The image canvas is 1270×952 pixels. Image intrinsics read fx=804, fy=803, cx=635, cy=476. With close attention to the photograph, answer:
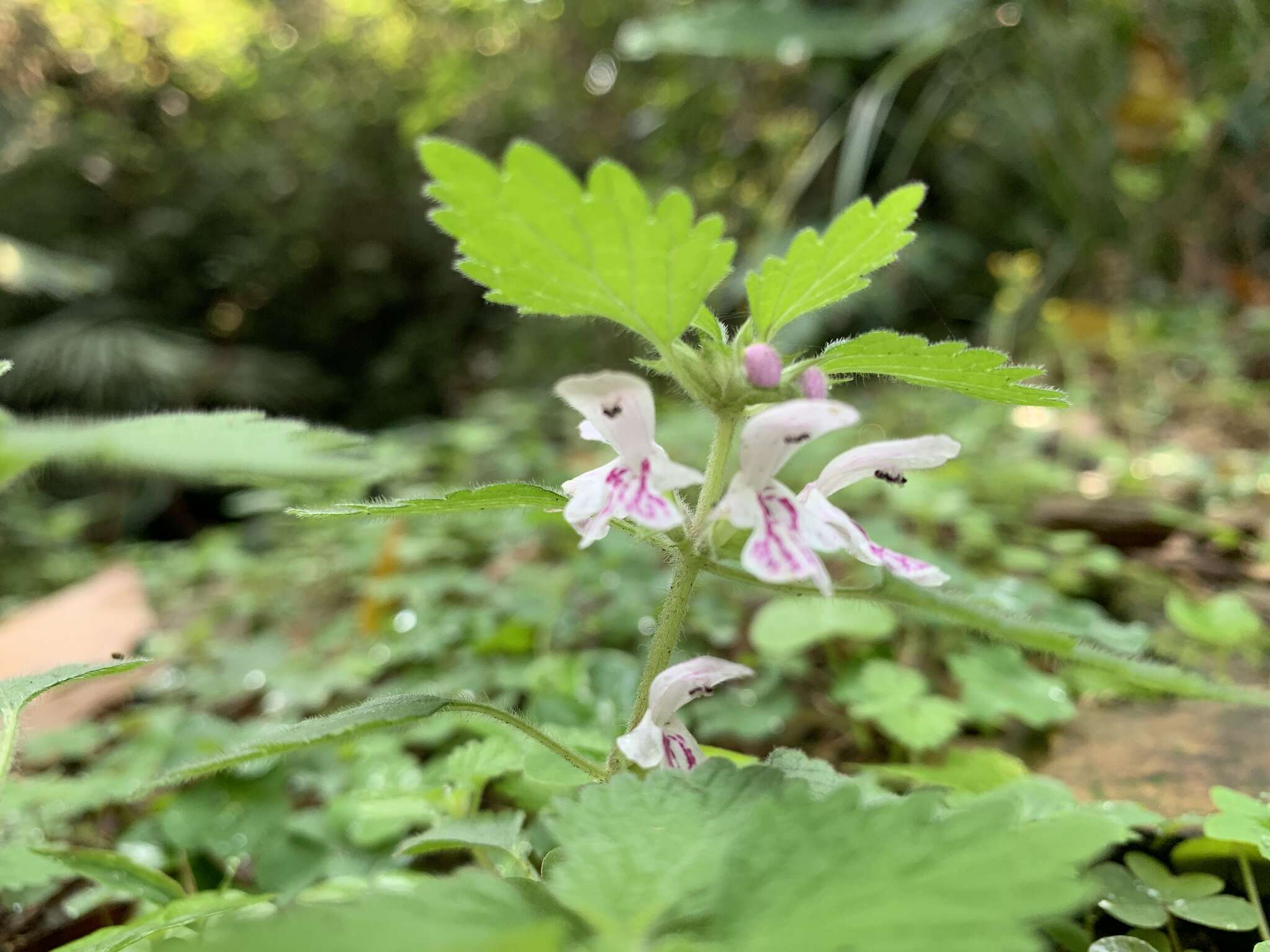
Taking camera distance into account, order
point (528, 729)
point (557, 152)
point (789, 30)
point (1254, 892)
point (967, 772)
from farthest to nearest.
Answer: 1. point (557, 152)
2. point (789, 30)
3. point (967, 772)
4. point (1254, 892)
5. point (528, 729)

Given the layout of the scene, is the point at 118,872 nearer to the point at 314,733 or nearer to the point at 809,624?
the point at 314,733

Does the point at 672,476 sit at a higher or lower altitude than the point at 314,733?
higher

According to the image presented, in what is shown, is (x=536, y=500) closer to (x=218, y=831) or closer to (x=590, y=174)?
(x=590, y=174)

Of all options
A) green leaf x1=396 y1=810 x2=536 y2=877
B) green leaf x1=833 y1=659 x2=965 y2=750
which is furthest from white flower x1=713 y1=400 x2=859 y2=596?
green leaf x1=833 y1=659 x2=965 y2=750

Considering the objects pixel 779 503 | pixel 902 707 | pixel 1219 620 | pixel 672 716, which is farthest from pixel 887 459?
pixel 1219 620

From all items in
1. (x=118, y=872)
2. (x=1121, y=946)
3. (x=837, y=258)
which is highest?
(x=837, y=258)

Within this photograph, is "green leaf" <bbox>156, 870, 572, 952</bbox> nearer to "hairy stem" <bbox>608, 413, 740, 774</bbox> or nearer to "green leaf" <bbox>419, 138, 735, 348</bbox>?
"hairy stem" <bbox>608, 413, 740, 774</bbox>
